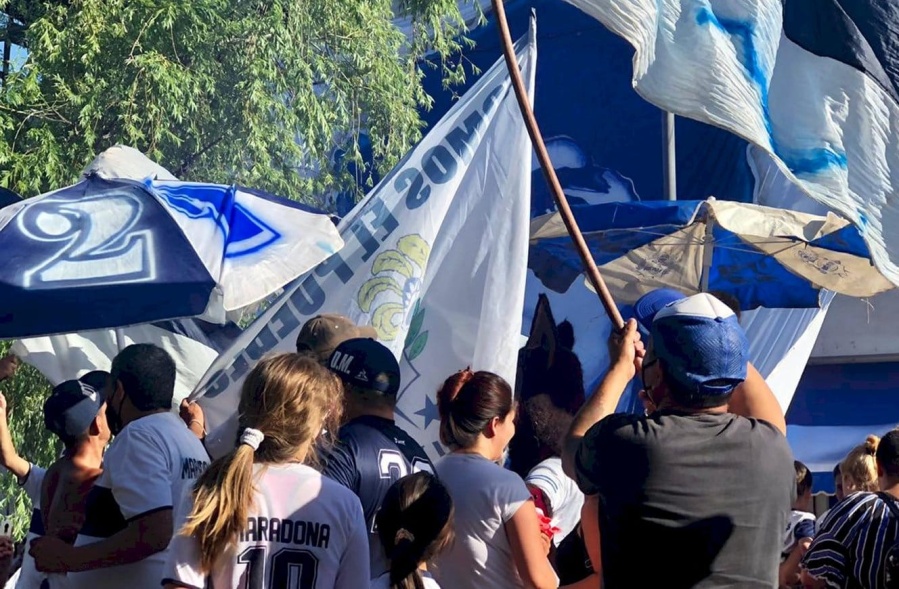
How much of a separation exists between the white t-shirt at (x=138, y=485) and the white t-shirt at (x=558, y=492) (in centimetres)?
120

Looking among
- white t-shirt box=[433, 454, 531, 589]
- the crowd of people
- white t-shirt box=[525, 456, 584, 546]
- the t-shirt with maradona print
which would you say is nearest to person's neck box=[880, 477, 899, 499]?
the crowd of people

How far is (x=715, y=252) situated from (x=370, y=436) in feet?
17.3

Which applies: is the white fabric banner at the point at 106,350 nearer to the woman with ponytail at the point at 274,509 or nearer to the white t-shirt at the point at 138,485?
the white t-shirt at the point at 138,485

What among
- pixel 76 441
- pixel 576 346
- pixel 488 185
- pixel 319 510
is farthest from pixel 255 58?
pixel 319 510

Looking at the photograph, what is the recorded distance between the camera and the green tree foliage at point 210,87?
834cm

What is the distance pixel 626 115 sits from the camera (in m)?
12.9

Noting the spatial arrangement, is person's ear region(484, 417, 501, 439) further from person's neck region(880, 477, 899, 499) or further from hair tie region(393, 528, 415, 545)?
person's neck region(880, 477, 899, 499)

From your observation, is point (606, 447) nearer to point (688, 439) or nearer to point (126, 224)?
point (688, 439)

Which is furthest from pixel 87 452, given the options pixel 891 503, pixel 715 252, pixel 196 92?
pixel 715 252

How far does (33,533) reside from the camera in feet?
16.1

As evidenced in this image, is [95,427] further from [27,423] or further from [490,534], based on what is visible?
[27,423]

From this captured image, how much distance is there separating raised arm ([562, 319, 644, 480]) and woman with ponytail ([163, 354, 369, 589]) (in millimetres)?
557

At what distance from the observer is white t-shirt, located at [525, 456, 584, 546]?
4434 millimetres

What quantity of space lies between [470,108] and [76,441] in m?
2.31
